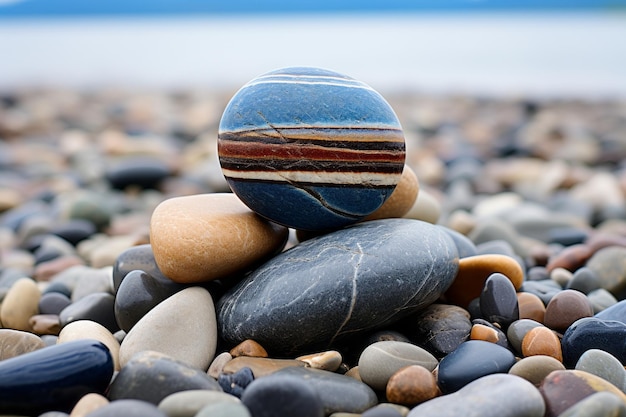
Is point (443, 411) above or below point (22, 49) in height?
above

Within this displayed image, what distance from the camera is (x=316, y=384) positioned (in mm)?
1979

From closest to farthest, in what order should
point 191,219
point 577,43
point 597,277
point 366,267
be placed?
point 366,267
point 191,219
point 597,277
point 577,43

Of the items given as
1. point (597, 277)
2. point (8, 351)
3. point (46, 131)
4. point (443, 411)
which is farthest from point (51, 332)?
point (46, 131)

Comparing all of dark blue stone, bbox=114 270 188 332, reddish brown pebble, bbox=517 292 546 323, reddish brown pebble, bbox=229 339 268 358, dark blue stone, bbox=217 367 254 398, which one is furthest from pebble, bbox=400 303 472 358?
dark blue stone, bbox=114 270 188 332

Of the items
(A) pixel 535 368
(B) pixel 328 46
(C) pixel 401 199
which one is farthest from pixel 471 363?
(B) pixel 328 46

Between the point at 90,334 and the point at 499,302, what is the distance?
1511 mm

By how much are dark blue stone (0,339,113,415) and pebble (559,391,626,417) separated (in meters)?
1.36

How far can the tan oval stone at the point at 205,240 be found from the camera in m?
2.37

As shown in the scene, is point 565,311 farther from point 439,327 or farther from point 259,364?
point 259,364

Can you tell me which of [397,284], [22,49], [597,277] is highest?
[397,284]

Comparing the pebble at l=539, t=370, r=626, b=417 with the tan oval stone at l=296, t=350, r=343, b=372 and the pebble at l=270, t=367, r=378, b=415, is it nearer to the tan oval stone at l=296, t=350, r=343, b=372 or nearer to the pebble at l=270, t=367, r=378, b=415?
the pebble at l=270, t=367, r=378, b=415

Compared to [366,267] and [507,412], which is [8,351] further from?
[507,412]

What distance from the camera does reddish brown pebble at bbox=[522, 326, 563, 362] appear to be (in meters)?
2.25

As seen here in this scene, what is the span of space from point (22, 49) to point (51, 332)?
69.1 feet
